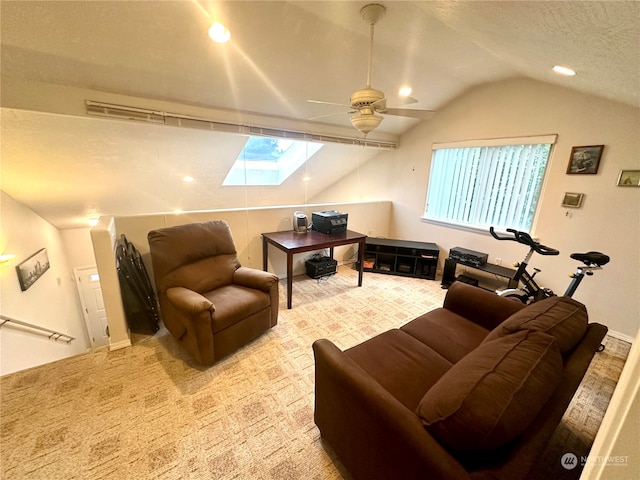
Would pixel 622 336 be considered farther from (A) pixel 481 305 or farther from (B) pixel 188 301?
(B) pixel 188 301

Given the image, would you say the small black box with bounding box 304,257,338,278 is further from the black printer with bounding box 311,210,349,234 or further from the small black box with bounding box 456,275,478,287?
the small black box with bounding box 456,275,478,287

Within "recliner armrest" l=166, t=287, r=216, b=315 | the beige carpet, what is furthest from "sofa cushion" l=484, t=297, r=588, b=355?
"recliner armrest" l=166, t=287, r=216, b=315

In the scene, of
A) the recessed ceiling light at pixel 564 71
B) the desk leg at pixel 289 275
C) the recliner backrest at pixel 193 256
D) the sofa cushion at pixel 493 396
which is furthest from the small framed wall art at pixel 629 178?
the recliner backrest at pixel 193 256

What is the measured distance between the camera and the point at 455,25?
1.63m

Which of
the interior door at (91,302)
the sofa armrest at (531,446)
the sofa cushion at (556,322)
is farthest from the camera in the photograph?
the interior door at (91,302)

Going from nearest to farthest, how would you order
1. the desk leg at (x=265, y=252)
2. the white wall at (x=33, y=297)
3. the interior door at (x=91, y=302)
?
the white wall at (x=33, y=297), the desk leg at (x=265, y=252), the interior door at (x=91, y=302)

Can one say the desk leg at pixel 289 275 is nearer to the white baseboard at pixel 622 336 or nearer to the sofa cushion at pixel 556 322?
the sofa cushion at pixel 556 322

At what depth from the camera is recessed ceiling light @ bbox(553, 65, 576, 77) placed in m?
1.88

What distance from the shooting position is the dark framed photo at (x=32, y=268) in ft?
8.52

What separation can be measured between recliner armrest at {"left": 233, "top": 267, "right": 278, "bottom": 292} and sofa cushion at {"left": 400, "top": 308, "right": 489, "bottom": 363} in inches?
47.9

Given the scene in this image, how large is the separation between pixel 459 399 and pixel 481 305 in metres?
1.32

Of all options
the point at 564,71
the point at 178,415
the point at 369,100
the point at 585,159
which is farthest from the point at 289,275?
the point at 585,159

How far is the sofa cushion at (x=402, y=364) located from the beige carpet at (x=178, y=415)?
0.55 meters

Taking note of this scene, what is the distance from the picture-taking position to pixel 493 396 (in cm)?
81
